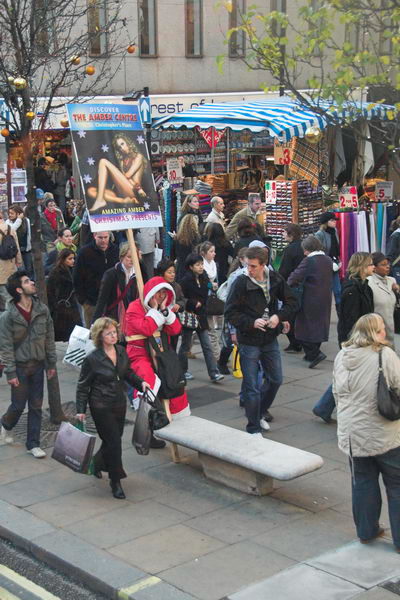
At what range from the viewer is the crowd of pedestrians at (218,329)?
6277 millimetres

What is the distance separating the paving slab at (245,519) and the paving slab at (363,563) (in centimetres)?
70

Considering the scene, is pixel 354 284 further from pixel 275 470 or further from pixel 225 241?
pixel 225 241

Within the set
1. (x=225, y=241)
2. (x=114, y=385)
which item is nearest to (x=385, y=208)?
(x=225, y=241)

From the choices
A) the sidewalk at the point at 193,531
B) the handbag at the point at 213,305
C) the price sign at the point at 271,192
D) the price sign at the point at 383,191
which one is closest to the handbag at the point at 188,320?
the handbag at the point at 213,305

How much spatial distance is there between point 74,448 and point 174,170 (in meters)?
12.9

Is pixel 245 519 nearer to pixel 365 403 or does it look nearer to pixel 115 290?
pixel 365 403

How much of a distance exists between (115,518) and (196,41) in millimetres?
21276

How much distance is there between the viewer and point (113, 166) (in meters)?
8.78

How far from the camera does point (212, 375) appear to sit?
11008 millimetres

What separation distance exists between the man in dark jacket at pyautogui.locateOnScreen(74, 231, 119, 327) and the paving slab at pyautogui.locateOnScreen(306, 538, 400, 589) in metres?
5.76

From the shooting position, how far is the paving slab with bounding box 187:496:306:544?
6770 mm

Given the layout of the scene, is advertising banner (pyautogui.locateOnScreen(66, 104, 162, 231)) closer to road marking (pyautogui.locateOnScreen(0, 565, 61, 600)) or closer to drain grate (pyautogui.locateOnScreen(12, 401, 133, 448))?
drain grate (pyautogui.locateOnScreen(12, 401, 133, 448))

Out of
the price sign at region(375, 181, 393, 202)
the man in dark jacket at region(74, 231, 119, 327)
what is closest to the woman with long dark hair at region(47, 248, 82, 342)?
the man in dark jacket at region(74, 231, 119, 327)

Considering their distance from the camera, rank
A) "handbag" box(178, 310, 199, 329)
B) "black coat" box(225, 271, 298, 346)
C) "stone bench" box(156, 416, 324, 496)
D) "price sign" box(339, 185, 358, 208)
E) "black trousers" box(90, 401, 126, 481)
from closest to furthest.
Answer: "stone bench" box(156, 416, 324, 496) → "black trousers" box(90, 401, 126, 481) → "black coat" box(225, 271, 298, 346) → "handbag" box(178, 310, 199, 329) → "price sign" box(339, 185, 358, 208)
